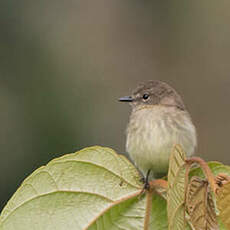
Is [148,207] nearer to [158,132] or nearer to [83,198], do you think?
[83,198]

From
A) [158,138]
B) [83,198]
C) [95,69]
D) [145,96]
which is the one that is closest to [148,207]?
[83,198]

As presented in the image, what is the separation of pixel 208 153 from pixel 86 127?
69.1 inches

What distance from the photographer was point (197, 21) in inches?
279

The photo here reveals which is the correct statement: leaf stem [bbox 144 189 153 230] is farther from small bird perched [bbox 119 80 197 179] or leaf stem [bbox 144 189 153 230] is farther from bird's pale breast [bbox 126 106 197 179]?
bird's pale breast [bbox 126 106 197 179]

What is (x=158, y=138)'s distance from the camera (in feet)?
9.22

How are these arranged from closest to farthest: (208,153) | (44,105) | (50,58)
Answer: (44,105)
(50,58)
(208,153)

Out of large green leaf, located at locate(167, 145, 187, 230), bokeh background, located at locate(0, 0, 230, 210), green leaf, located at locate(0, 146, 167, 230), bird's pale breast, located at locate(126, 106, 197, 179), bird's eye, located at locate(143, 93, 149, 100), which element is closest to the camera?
large green leaf, located at locate(167, 145, 187, 230)

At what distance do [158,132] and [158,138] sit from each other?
0.06m

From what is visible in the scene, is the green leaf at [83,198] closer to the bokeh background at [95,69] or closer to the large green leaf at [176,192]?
the large green leaf at [176,192]

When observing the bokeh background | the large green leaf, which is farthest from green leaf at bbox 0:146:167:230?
the bokeh background

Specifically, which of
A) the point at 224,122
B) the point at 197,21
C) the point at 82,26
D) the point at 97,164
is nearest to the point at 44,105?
the point at 82,26

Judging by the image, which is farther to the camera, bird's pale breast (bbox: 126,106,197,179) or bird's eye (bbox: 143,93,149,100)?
bird's eye (bbox: 143,93,149,100)

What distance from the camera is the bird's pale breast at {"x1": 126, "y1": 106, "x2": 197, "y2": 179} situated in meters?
2.77

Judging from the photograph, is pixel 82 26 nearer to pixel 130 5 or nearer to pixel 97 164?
pixel 130 5
